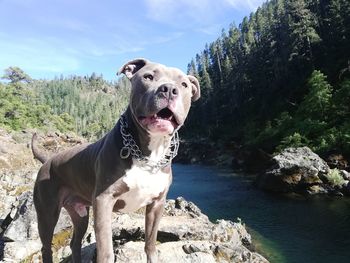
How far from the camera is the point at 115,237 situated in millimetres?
6684

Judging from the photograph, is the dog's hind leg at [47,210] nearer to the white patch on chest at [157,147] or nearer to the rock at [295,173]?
the white patch on chest at [157,147]

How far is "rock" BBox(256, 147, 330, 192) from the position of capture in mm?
27219

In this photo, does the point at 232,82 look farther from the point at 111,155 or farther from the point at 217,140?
the point at 111,155

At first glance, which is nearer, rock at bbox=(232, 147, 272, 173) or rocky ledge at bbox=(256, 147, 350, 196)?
rocky ledge at bbox=(256, 147, 350, 196)

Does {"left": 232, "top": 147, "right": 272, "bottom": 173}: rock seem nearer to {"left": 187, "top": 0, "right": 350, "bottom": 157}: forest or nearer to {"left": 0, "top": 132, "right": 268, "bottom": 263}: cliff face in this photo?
{"left": 187, "top": 0, "right": 350, "bottom": 157}: forest

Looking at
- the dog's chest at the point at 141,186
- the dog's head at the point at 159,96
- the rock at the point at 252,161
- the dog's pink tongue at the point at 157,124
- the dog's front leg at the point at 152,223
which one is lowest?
the rock at the point at 252,161

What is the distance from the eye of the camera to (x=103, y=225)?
140 inches

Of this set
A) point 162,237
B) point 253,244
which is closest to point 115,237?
point 162,237

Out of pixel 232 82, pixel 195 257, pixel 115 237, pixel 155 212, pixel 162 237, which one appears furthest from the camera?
pixel 232 82

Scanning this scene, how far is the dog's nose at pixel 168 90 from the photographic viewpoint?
130 inches

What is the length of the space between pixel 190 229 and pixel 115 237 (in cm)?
161

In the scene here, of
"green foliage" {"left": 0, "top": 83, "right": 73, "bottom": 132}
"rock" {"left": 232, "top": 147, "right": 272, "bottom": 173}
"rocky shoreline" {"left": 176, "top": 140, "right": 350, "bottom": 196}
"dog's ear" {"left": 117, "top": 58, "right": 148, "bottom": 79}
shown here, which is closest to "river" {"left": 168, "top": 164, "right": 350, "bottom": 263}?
"rocky shoreline" {"left": 176, "top": 140, "right": 350, "bottom": 196}

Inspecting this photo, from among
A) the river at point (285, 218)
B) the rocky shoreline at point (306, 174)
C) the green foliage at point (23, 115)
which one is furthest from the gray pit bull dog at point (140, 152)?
the green foliage at point (23, 115)

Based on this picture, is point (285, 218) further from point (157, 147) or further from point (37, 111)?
point (37, 111)
